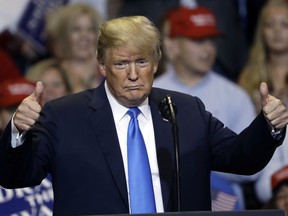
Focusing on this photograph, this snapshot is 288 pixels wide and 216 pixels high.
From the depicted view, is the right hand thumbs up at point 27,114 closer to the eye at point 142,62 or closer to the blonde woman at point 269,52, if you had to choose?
the eye at point 142,62

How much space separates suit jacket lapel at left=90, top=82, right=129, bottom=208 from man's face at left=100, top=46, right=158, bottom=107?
166 mm

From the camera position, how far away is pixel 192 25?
320 inches

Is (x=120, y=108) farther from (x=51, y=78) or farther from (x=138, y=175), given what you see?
(x=51, y=78)

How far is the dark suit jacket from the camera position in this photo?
Answer: 4.47 m

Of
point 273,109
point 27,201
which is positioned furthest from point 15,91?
point 273,109

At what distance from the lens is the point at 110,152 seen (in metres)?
4.54

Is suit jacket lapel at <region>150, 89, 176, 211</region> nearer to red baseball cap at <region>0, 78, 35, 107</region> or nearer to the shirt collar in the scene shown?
the shirt collar

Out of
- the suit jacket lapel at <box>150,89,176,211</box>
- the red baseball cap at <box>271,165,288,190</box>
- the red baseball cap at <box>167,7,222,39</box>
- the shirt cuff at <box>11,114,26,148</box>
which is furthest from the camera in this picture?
the red baseball cap at <box>167,7,222,39</box>

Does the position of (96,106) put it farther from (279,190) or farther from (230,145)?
(279,190)

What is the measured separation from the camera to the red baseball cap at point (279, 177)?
698 cm

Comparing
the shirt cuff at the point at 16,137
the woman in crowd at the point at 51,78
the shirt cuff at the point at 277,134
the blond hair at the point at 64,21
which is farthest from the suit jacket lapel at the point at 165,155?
the blond hair at the point at 64,21

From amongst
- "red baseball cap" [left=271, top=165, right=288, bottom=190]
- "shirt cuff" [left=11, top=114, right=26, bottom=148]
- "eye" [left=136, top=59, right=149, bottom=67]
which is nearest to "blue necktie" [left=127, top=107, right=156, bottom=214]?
"eye" [left=136, top=59, right=149, bottom=67]

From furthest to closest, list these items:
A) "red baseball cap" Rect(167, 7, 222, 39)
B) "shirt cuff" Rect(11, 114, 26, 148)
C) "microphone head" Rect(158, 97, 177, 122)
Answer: "red baseball cap" Rect(167, 7, 222, 39)
"microphone head" Rect(158, 97, 177, 122)
"shirt cuff" Rect(11, 114, 26, 148)

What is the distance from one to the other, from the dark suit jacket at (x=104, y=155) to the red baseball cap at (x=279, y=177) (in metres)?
2.30
